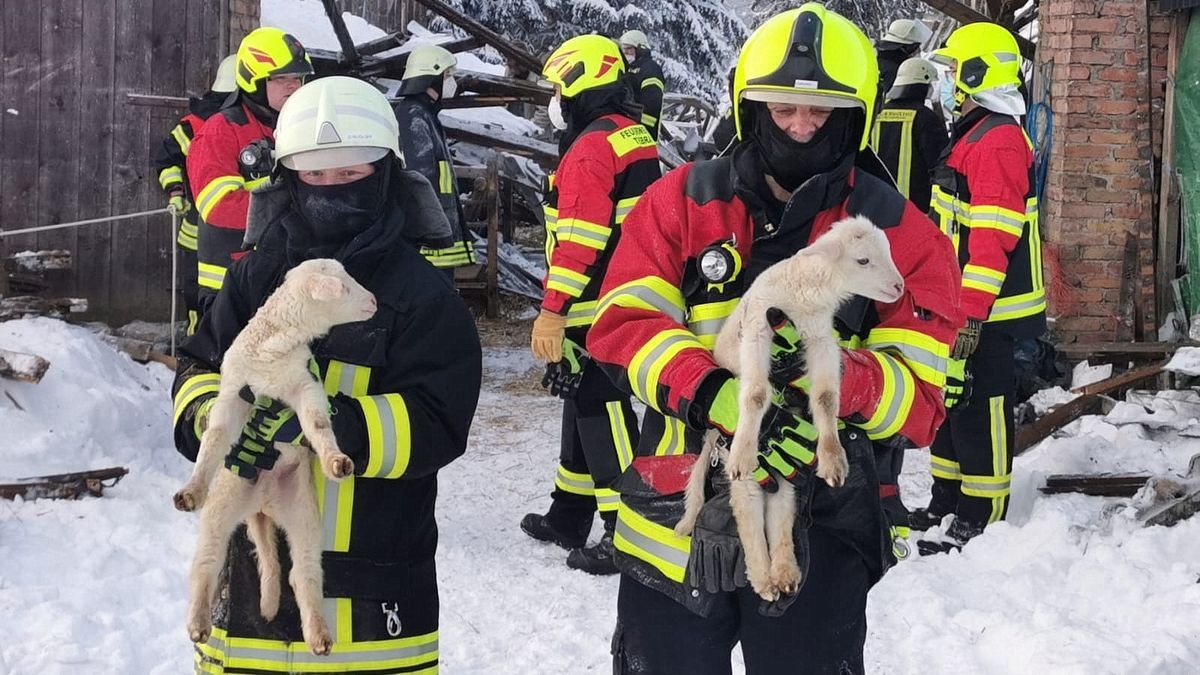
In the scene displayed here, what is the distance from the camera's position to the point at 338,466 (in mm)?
2539

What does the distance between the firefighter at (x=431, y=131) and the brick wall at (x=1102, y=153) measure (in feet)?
15.8

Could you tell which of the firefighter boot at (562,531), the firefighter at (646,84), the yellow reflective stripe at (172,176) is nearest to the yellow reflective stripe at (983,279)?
the firefighter at (646,84)

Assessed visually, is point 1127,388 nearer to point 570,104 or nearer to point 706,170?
point 570,104

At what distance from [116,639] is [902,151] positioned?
4865mm

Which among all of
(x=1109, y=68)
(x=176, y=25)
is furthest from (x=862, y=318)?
(x=176, y=25)

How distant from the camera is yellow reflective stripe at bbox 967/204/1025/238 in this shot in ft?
18.7

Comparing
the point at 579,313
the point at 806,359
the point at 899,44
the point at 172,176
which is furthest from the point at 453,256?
the point at 806,359

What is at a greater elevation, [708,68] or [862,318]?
[708,68]

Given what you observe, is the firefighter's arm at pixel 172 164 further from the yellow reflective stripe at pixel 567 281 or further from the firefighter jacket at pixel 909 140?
the firefighter jacket at pixel 909 140

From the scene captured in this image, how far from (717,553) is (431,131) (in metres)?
4.72

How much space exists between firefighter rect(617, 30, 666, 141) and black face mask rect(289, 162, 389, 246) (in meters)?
3.38

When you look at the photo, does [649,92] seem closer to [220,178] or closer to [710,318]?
[220,178]

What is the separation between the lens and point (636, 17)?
27.4 m

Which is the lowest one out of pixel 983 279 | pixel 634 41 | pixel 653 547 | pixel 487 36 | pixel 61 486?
pixel 61 486
